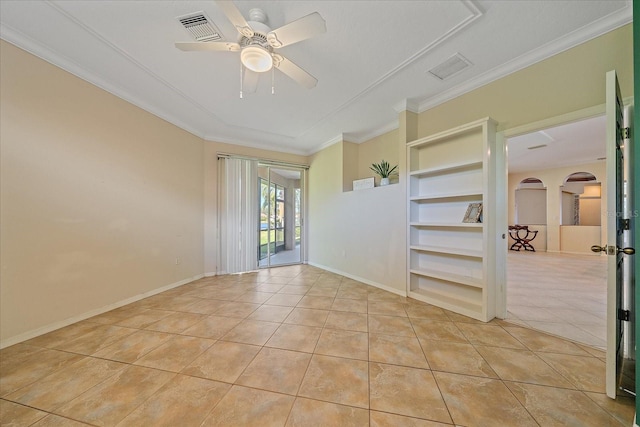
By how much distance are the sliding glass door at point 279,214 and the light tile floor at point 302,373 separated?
2931 millimetres

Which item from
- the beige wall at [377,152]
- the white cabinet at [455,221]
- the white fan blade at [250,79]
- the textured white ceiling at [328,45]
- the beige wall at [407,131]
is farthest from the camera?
the beige wall at [377,152]

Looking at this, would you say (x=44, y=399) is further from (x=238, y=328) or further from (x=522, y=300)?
(x=522, y=300)

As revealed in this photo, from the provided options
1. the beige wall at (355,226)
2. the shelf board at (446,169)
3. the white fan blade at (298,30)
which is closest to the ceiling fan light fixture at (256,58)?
the white fan blade at (298,30)

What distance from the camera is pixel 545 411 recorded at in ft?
4.30

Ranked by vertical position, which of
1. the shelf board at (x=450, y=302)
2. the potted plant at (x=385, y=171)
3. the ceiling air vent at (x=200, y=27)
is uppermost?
the ceiling air vent at (x=200, y=27)

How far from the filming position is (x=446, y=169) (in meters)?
2.90

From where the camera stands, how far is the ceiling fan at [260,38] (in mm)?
1575

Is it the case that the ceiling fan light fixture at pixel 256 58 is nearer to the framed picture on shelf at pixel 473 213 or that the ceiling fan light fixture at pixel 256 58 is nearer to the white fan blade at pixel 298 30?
the white fan blade at pixel 298 30

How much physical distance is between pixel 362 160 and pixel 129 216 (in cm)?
416

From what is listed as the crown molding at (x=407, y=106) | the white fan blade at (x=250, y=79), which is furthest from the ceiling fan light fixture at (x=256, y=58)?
the crown molding at (x=407, y=106)

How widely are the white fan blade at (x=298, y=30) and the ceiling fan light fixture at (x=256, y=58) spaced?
0.10 m

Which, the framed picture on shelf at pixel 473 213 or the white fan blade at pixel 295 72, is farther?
the framed picture on shelf at pixel 473 213

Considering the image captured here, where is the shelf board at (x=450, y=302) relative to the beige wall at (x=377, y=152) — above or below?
below

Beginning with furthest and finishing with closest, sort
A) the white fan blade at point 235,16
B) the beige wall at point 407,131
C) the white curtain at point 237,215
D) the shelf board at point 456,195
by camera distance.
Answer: the white curtain at point 237,215 → the shelf board at point 456,195 → the beige wall at point 407,131 → the white fan blade at point 235,16
